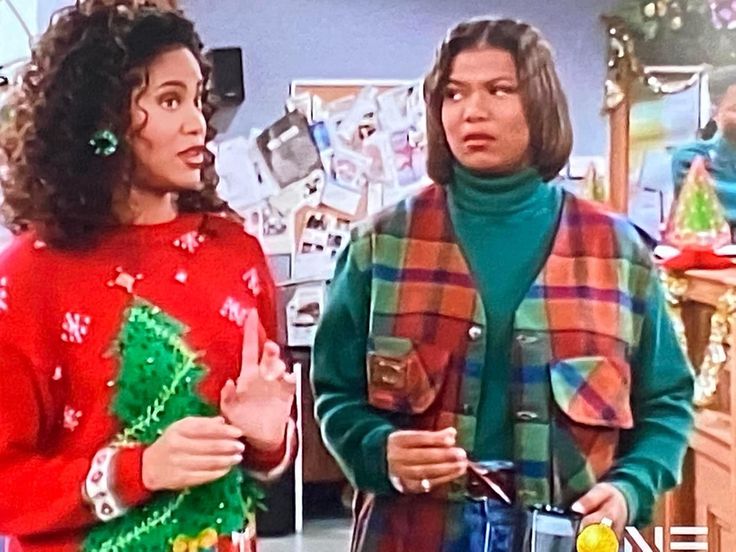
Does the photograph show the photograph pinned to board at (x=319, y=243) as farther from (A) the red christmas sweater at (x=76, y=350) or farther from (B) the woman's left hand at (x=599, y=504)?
(B) the woman's left hand at (x=599, y=504)

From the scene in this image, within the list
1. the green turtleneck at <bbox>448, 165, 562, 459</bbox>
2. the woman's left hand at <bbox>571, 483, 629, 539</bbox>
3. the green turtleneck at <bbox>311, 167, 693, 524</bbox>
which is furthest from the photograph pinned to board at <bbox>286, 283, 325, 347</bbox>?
the woman's left hand at <bbox>571, 483, 629, 539</bbox>

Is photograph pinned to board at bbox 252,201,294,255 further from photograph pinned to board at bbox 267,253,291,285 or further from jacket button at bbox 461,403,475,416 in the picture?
jacket button at bbox 461,403,475,416

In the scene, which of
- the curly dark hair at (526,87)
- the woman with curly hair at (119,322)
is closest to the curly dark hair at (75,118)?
the woman with curly hair at (119,322)

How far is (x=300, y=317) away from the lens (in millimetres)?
943

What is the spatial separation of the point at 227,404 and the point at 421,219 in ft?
0.71

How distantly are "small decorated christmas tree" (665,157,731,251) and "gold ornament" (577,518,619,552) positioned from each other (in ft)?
0.80

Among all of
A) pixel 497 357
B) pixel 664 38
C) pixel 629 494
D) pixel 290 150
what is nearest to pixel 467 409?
pixel 497 357

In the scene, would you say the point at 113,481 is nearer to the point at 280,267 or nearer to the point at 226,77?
the point at 280,267

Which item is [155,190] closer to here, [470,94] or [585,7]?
[470,94]

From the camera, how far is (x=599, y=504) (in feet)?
3.08

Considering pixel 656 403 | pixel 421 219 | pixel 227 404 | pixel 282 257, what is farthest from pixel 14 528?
pixel 656 403

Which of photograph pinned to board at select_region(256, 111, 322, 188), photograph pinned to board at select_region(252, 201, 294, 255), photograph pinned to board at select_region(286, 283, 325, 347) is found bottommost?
photograph pinned to board at select_region(286, 283, 325, 347)

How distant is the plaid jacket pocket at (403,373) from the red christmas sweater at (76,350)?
0.33ft

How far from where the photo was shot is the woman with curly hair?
866mm
